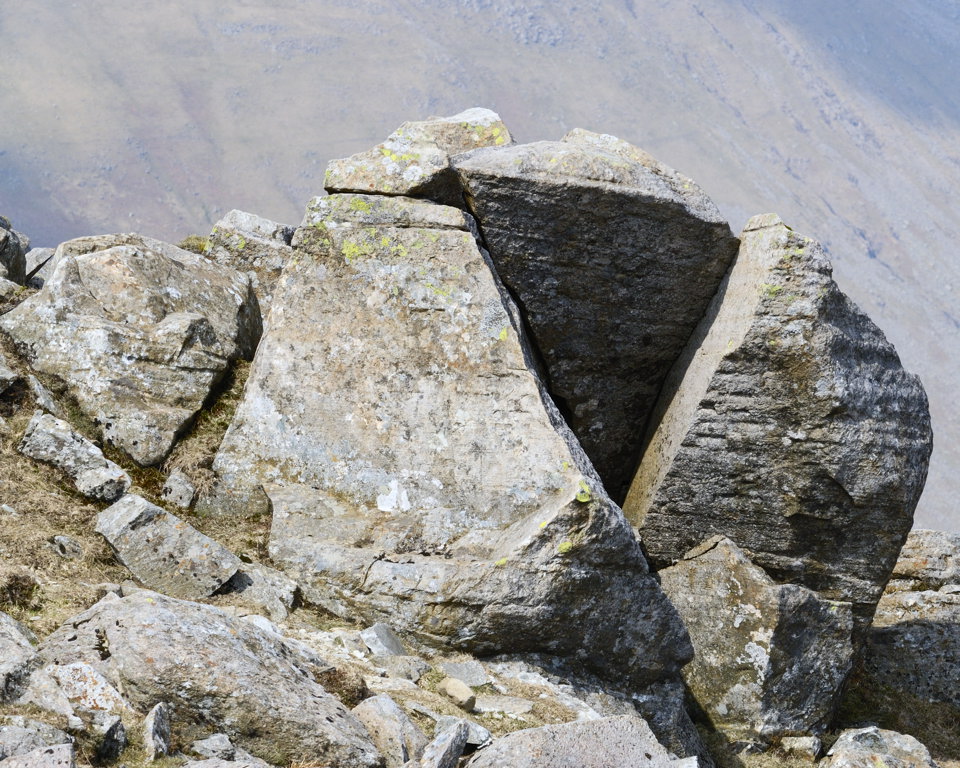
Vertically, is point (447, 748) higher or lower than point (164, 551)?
higher

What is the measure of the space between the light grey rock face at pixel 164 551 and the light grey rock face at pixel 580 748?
469cm

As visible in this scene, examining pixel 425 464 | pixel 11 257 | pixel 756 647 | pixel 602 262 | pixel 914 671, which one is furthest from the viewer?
pixel 914 671

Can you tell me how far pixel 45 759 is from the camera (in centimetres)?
620

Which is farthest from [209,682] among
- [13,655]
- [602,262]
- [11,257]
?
[11,257]

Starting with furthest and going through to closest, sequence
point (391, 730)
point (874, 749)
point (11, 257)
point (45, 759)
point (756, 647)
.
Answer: point (11, 257) < point (756, 647) < point (874, 749) < point (391, 730) < point (45, 759)

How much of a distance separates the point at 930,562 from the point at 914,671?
340 cm

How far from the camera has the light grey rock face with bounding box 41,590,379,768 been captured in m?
7.84

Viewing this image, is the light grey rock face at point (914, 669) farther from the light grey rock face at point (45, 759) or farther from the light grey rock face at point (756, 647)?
the light grey rock face at point (45, 759)

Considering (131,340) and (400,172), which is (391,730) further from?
(400,172)

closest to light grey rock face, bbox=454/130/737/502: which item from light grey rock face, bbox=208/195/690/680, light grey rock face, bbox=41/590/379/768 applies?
light grey rock face, bbox=208/195/690/680

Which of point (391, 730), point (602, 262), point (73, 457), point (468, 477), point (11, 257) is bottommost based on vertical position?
point (11, 257)

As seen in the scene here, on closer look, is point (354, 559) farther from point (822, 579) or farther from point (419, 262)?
point (822, 579)

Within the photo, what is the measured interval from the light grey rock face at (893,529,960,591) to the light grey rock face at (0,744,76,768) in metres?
19.5

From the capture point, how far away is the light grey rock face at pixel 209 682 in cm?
784
